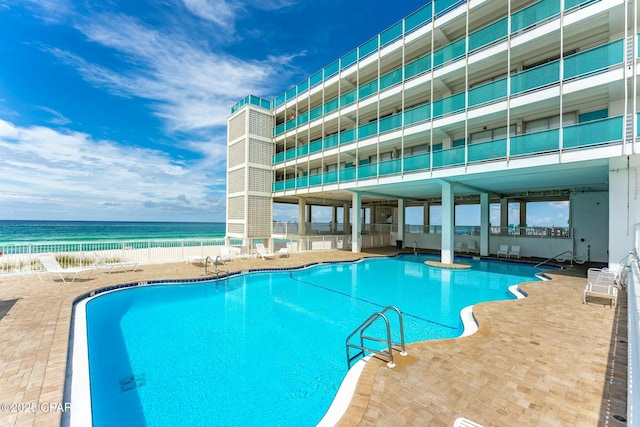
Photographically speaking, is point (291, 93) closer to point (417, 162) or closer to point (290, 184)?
point (290, 184)

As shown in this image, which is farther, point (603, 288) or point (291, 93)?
point (291, 93)

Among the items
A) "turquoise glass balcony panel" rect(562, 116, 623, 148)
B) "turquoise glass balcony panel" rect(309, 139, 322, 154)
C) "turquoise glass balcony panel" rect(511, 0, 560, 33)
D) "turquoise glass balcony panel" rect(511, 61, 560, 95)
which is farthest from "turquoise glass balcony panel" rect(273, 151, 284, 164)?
"turquoise glass balcony panel" rect(562, 116, 623, 148)

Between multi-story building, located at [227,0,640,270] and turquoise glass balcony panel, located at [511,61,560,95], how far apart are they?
42 millimetres

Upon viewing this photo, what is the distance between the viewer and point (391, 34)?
1719 centimetres

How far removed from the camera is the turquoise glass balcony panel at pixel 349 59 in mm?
19359

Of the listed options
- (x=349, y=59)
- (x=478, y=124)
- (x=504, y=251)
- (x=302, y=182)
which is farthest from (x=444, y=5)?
(x=504, y=251)

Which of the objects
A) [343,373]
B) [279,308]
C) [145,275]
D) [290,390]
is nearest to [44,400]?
[290,390]

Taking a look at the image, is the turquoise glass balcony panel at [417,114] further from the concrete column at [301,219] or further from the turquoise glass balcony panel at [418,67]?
the concrete column at [301,219]

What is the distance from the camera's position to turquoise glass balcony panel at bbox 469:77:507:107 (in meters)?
12.6

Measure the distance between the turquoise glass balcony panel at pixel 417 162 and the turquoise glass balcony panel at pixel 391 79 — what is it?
202 inches

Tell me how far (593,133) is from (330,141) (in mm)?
14481

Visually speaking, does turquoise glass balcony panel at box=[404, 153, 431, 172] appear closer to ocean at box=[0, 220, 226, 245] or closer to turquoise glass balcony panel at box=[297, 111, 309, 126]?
turquoise glass balcony panel at box=[297, 111, 309, 126]

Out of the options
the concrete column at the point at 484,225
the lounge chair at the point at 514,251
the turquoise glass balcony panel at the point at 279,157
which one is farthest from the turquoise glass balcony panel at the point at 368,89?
the lounge chair at the point at 514,251

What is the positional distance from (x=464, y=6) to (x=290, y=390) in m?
18.2
